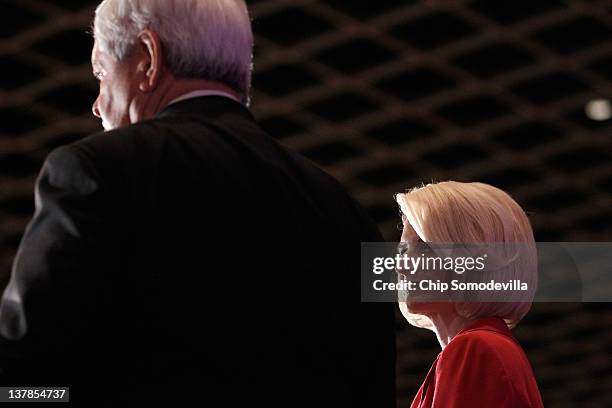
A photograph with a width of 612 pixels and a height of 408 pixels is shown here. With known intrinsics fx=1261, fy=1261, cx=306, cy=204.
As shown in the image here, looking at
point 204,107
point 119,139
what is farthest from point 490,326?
point 119,139

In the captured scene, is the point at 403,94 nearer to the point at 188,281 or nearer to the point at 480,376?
the point at 480,376

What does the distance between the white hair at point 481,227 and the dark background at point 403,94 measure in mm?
3269

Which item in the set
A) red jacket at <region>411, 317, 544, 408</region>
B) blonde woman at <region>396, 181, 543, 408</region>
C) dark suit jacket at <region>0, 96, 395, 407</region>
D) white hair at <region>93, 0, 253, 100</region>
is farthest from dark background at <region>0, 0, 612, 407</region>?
dark suit jacket at <region>0, 96, 395, 407</region>

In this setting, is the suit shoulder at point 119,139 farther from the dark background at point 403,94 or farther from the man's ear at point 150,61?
the dark background at point 403,94

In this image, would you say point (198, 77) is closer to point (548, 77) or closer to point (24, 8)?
point (24, 8)

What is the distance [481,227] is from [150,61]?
74 centimetres

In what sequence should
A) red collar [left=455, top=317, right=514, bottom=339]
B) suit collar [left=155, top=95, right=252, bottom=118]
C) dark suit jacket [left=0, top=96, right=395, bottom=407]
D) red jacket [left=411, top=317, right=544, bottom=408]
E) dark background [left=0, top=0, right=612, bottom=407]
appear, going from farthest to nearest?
dark background [left=0, top=0, right=612, bottom=407] → red collar [left=455, top=317, right=514, bottom=339] → red jacket [left=411, top=317, right=544, bottom=408] → suit collar [left=155, top=95, right=252, bottom=118] → dark suit jacket [left=0, top=96, right=395, bottom=407]

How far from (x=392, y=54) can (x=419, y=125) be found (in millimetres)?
684

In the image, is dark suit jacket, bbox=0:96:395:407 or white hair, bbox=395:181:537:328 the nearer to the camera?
dark suit jacket, bbox=0:96:395:407

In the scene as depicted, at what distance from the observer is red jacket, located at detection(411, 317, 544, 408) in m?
1.63

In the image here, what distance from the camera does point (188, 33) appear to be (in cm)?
120

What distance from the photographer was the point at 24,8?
502cm

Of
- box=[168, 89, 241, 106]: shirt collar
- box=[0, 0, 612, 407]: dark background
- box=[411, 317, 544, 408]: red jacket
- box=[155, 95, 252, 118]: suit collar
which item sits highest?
box=[0, 0, 612, 407]: dark background

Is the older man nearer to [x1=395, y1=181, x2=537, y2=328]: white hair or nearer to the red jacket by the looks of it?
the red jacket
